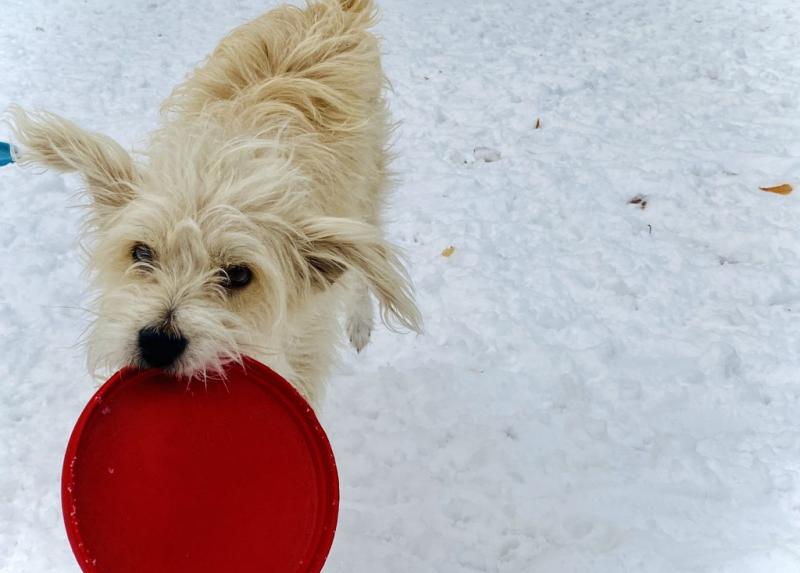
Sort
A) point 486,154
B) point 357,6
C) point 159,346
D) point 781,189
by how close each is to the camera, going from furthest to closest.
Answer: point 486,154 → point 781,189 → point 357,6 → point 159,346

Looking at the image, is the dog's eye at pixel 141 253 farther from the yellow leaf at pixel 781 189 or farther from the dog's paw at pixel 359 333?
the yellow leaf at pixel 781 189

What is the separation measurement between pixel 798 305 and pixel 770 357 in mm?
511

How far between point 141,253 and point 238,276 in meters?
0.31

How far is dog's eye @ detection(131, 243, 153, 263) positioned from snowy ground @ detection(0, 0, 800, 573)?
1.39 m

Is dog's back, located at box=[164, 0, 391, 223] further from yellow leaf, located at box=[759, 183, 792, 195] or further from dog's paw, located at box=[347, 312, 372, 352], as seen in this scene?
yellow leaf, located at box=[759, 183, 792, 195]

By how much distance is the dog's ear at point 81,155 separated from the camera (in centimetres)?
224

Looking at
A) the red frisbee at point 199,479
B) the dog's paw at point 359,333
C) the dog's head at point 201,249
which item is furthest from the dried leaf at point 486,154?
the red frisbee at point 199,479

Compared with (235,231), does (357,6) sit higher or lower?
higher

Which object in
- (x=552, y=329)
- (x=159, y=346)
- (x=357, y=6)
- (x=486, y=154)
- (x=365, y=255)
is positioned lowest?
(x=552, y=329)

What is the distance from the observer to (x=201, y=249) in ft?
6.43

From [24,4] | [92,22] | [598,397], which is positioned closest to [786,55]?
[598,397]

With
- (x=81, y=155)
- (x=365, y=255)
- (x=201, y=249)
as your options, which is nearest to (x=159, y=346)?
(x=201, y=249)

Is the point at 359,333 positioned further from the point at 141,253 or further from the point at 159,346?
the point at 159,346

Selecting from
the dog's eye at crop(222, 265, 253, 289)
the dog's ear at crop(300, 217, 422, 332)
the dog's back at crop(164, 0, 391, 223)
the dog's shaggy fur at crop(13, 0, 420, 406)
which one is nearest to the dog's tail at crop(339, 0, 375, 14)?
the dog's back at crop(164, 0, 391, 223)
